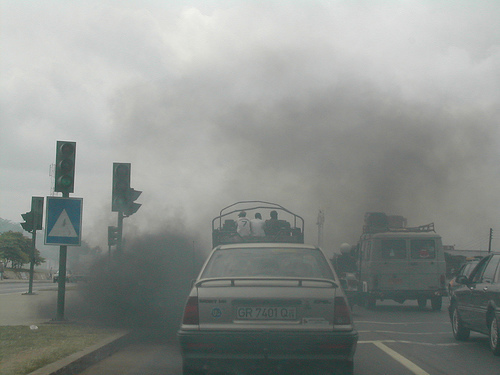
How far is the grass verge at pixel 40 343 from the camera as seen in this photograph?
7512 millimetres

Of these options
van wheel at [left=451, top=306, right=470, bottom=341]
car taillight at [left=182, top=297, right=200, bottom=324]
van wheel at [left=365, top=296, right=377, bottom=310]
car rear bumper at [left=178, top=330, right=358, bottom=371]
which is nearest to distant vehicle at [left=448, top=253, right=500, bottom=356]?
van wheel at [left=451, top=306, right=470, bottom=341]

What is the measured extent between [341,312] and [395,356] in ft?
11.2

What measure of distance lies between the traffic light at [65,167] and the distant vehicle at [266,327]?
6268mm

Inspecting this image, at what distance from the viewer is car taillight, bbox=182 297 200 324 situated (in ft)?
20.8

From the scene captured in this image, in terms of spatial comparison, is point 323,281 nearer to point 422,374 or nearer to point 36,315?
point 422,374

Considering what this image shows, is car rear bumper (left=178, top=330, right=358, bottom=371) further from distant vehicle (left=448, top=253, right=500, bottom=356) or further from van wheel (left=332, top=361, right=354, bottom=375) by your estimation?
distant vehicle (left=448, top=253, right=500, bottom=356)

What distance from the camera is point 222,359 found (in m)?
6.13

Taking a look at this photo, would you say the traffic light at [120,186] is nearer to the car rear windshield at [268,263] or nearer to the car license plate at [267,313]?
the car rear windshield at [268,263]

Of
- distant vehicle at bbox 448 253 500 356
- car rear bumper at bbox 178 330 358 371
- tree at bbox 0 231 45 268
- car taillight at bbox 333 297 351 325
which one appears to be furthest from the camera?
tree at bbox 0 231 45 268

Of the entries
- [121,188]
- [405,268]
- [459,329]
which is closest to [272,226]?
[121,188]

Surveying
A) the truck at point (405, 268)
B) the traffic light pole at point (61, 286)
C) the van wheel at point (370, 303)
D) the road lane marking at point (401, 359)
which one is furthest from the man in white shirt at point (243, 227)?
the van wheel at point (370, 303)

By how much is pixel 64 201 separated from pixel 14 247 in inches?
4541

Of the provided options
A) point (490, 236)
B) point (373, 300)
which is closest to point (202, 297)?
point (373, 300)

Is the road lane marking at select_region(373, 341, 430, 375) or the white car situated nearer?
the white car
